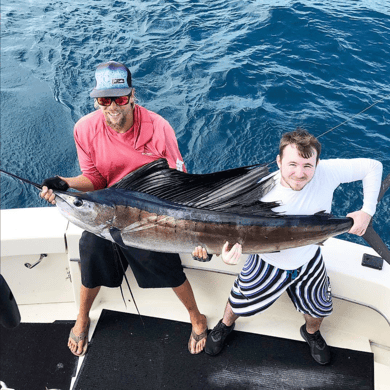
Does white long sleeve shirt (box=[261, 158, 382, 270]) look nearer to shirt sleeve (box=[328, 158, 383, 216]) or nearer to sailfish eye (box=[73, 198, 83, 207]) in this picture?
shirt sleeve (box=[328, 158, 383, 216])

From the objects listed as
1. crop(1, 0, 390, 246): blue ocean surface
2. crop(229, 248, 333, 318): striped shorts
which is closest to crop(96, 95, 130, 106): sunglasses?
crop(229, 248, 333, 318): striped shorts

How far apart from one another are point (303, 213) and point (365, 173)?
0.34 metres

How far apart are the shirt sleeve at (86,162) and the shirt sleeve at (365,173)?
116 centimetres

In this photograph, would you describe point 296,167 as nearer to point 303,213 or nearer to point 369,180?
point 303,213

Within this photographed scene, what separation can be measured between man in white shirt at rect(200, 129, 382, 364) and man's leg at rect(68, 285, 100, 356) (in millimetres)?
768

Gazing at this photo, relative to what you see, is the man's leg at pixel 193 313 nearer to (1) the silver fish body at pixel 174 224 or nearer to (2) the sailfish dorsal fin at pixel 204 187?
(1) the silver fish body at pixel 174 224

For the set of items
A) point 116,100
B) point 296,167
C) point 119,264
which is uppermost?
point 116,100

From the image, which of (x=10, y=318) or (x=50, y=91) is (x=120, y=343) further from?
(x=50, y=91)

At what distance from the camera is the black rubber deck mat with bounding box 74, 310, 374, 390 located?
6.95ft

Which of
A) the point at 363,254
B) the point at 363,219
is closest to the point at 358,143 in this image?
the point at 363,254

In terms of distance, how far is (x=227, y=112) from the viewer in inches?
190

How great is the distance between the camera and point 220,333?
7.40ft

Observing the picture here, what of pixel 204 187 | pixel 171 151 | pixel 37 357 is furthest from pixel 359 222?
pixel 37 357

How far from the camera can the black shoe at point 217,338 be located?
87.8 inches
